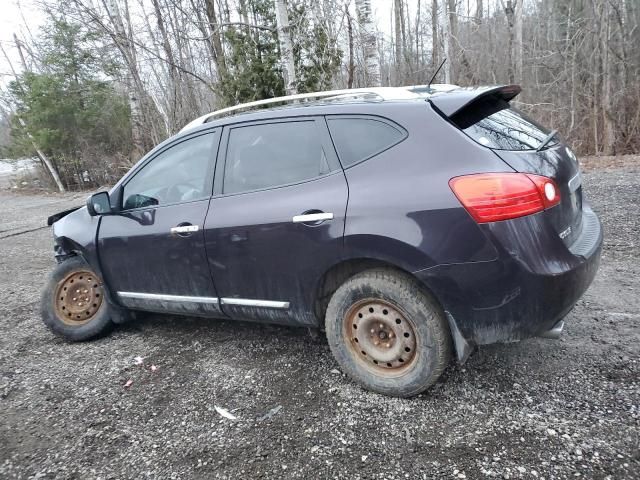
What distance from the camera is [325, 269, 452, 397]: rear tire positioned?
2.49m

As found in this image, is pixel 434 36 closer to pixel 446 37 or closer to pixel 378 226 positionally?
pixel 446 37

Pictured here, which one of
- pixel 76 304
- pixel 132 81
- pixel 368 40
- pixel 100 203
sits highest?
pixel 132 81

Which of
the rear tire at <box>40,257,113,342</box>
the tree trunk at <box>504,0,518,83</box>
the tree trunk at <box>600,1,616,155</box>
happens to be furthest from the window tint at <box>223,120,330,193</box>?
the tree trunk at <box>504,0,518,83</box>

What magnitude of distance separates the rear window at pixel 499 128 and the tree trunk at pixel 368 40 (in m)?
5.86

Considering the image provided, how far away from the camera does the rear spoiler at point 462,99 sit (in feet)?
8.17

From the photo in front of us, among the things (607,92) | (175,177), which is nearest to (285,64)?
(175,177)

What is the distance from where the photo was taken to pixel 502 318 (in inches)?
91.4

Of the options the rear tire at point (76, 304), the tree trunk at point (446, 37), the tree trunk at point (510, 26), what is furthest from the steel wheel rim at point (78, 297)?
the tree trunk at point (510, 26)

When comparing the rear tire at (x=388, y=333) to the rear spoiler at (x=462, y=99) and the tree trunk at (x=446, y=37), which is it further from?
the tree trunk at (x=446, y=37)

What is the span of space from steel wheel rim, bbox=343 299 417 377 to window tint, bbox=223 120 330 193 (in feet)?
2.96

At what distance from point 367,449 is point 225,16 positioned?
14126 millimetres

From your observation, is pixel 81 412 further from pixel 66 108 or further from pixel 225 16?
pixel 66 108

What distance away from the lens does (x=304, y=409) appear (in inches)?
105

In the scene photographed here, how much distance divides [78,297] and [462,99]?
369cm
